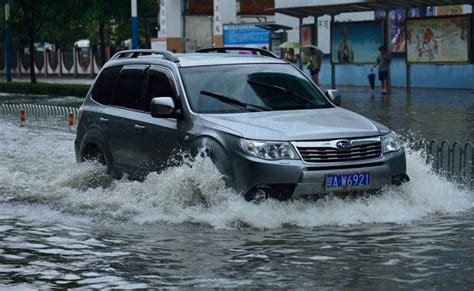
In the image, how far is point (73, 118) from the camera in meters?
23.0

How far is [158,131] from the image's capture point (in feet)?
36.1

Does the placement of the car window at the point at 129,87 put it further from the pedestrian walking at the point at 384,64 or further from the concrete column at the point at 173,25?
the concrete column at the point at 173,25

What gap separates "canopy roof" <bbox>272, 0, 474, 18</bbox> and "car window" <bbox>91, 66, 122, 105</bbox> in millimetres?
18179

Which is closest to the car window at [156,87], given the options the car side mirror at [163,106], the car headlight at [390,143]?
the car side mirror at [163,106]

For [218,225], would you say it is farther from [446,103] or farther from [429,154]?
[446,103]

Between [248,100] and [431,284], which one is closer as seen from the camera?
[431,284]

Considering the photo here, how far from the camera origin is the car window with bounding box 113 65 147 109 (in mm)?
11883

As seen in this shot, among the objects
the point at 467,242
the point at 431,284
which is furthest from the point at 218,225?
the point at 431,284

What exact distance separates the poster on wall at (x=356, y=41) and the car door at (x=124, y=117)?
73.4 feet

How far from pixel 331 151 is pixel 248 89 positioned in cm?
160

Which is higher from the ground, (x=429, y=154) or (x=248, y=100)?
(x=248, y=100)

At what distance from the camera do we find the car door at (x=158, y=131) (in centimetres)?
1074

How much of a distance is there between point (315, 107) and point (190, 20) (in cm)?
4526

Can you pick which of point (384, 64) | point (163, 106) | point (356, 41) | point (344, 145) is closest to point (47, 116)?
point (384, 64)
